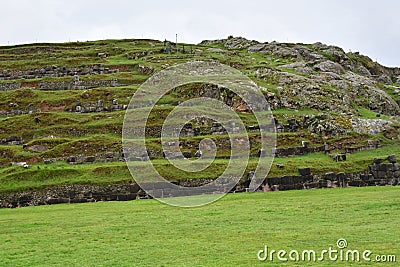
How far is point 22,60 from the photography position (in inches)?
4259

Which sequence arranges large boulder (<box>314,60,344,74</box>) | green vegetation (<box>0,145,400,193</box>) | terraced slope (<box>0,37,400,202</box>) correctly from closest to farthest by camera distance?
1. green vegetation (<box>0,145,400,193</box>)
2. terraced slope (<box>0,37,400,202</box>)
3. large boulder (<box>314,60,344,74</box>)

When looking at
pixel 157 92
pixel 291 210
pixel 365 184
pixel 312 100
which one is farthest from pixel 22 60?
pixel 291 210

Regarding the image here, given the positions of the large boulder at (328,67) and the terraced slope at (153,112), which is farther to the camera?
the large boulder at (328,67)

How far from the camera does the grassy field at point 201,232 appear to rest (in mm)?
21172

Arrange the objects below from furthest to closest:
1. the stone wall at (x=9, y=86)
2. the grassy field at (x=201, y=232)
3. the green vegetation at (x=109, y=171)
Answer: the stone wall at (x=9, y=86) → the green vegetation at (x=109, y=171) → the grassy field at (x=201, y=232)

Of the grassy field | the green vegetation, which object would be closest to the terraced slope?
the green vegetation

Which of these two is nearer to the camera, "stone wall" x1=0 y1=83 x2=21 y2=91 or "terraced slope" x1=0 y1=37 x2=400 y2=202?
"terraced slope" x1=0 y1=37 x2=400 y2=202

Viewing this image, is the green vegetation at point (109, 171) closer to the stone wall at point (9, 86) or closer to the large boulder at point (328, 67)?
the stone wall at point (9, 86)

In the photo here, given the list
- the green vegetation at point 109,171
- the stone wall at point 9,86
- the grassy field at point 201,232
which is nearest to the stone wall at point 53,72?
the stone wall at point 9,86

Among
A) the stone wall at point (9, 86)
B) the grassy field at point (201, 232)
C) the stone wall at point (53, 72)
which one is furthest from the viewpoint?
the stone wall at point (53, 72)

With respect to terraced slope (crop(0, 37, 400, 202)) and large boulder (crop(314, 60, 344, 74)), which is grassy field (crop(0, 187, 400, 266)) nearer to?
terraced slope (crop(0, 37, 400, 202))

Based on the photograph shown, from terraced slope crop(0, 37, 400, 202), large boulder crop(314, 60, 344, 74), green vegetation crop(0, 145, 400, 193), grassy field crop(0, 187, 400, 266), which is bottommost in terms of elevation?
grassy field crop(0, 187, 400, 266)

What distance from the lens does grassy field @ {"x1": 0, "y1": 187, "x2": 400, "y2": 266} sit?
21.2 meters

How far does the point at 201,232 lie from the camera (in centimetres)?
2664
